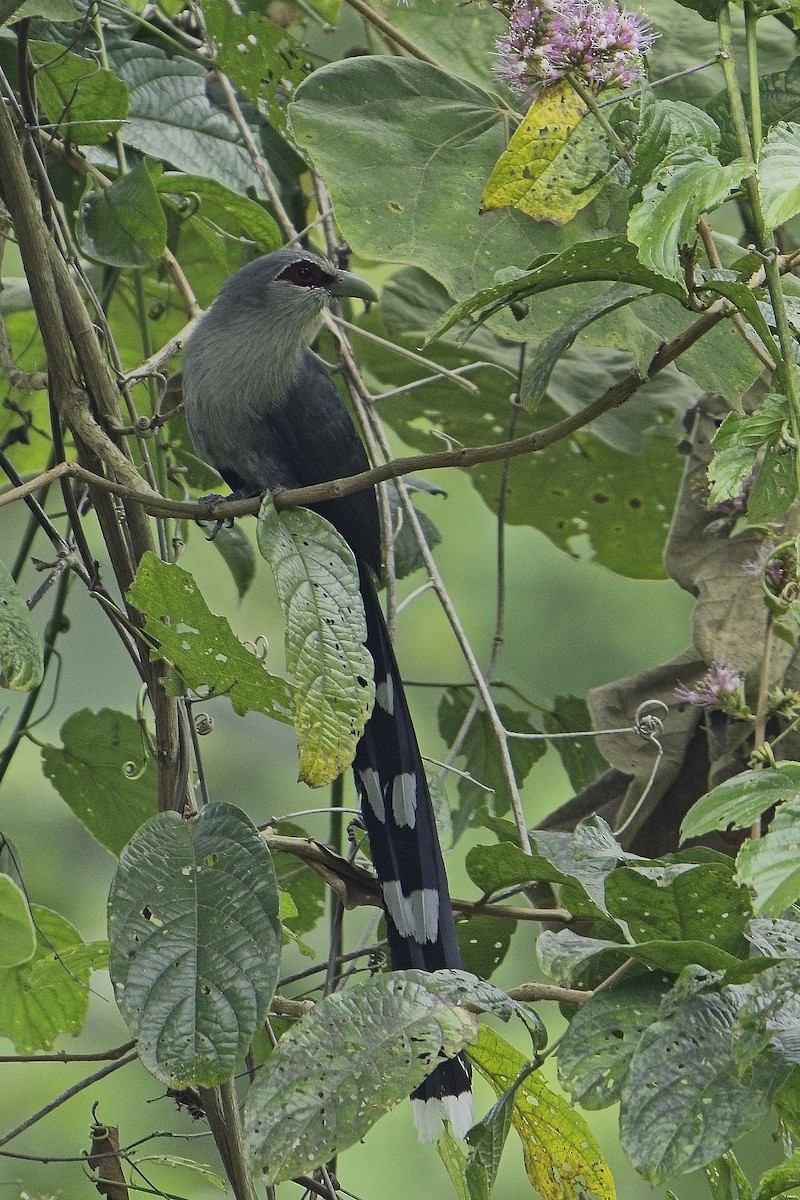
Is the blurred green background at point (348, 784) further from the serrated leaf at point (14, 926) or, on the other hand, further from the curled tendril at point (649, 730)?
the serrated leaf at point (14, 926)

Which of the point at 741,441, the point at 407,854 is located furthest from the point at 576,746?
the point at 741,441

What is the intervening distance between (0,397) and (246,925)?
1.67 m

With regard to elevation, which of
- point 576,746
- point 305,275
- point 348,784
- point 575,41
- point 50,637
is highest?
point 575,41

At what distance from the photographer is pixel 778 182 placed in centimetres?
89

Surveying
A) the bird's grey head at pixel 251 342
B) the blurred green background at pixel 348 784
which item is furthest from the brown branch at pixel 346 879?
the blurred green background at pixel 348 784

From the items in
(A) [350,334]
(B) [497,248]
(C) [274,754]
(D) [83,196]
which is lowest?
(C) [274,754]

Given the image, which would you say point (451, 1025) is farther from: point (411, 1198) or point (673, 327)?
point (411, 1198)

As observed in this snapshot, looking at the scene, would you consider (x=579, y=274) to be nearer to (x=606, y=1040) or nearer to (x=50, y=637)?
(x=606, y=1040)

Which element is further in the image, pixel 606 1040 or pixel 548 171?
pixel 548 171

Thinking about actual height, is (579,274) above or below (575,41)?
below

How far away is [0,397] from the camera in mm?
2486

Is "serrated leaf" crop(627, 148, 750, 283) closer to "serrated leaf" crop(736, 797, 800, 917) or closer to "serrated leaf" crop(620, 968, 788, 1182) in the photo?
"serrated leaf" crop(736, 797, 800, 917)

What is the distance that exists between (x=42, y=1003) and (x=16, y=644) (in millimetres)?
818

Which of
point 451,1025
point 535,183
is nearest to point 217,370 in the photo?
point 535,183
